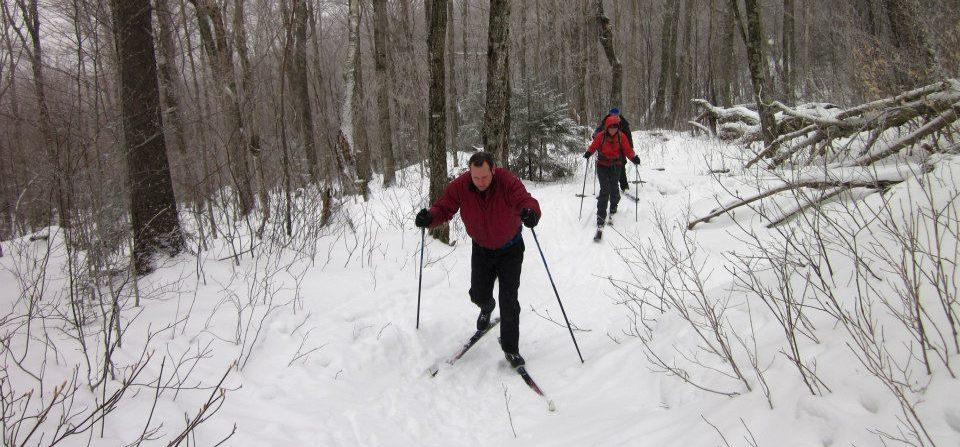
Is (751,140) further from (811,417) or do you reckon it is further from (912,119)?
(811,417)

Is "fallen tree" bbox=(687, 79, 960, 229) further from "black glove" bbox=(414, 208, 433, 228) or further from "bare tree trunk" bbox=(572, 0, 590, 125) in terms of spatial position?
"bare tree trunk" bbox=(572, 0, 590, 125)

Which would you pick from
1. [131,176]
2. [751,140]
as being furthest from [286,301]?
[751,140]

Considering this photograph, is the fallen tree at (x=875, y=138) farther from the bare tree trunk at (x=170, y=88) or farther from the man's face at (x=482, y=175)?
the bare tree trunk at (x=170, y=88)

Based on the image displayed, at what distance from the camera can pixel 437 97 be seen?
22.6 ft

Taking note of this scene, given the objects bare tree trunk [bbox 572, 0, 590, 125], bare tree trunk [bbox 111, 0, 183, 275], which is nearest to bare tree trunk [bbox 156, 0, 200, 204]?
A: bare tree trunk [bbox 111, 0, 183, 275]

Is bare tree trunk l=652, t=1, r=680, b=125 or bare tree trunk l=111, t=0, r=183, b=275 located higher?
bare tree trunk l=652, t=1, r=680, b=125

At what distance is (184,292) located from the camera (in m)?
4.62

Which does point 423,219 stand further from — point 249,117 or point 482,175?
point 249,117

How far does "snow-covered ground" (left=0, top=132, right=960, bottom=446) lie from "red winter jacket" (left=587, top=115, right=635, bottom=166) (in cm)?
184

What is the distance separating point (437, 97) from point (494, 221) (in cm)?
356

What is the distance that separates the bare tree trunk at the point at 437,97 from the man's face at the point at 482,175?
321 cm

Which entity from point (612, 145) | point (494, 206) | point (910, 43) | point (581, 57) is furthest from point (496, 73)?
point (581, 57)

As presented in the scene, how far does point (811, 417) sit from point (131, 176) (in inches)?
256

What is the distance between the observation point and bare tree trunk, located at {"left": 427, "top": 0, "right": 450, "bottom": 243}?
687 centimetres
